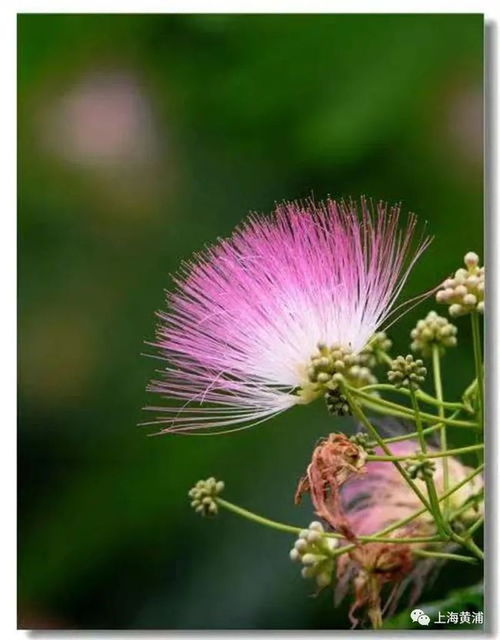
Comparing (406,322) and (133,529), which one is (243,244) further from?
(133,529)

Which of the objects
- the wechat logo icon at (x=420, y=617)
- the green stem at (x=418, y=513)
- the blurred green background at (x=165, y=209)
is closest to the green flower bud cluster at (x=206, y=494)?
the blurred green background at (x=165, y=209)

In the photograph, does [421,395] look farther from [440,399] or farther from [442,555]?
[442,555]

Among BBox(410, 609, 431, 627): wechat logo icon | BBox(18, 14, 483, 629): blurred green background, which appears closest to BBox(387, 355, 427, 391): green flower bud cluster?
BBox(18, 14, 483, 629): blurred green background

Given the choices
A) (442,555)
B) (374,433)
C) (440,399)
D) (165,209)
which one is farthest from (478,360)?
(165,209)

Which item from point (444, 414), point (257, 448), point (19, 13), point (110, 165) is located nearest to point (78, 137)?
point (110, 165)

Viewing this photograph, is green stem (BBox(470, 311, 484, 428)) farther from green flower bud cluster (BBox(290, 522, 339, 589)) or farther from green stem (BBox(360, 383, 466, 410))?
green flower bud cluster (BBox(290, 522, 339, 589))
